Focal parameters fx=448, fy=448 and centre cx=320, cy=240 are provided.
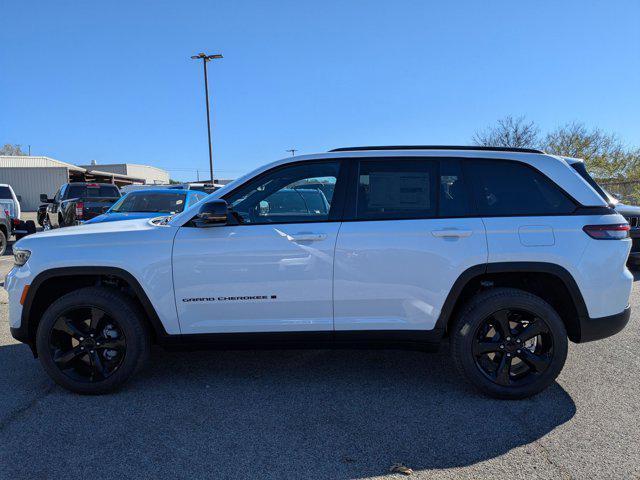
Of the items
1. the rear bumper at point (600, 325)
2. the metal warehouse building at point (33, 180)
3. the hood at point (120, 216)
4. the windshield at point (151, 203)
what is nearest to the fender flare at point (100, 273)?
the rear bumper at point (600, 325)

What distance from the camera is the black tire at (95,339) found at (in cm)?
340

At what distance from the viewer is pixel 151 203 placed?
8.52 metres

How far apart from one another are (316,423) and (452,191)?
195 cm

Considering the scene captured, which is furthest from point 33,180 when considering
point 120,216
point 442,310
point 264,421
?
point 442,310

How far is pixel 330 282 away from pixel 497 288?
1.28m

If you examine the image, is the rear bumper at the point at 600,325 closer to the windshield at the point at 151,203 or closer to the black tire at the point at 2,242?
the windshield at the point at 151,203

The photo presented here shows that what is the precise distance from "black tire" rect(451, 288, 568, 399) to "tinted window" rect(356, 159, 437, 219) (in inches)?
31.9

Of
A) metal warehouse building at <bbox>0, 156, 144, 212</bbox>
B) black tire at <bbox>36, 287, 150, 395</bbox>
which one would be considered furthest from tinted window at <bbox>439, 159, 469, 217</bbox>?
metal warehouse building at <bbox>0, 156, 144, 212</bbox>

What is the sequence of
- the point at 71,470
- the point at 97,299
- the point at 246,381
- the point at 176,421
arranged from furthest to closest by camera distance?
the point at 246,381, the point at 97,299, the point at 176,421, the point at 71,470

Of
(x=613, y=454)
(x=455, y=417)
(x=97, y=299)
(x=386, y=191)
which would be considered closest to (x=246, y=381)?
(x=97, y=299)

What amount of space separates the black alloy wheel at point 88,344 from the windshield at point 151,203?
5.02 metres

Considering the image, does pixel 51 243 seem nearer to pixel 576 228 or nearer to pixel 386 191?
pixel 386 191

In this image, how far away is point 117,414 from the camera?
125 inches

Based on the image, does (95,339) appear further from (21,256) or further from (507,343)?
Result: (507,343)
